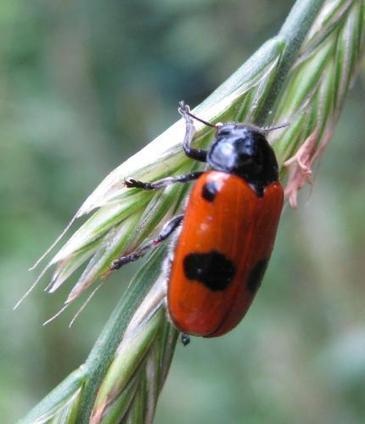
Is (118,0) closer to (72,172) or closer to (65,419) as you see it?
(72,172)

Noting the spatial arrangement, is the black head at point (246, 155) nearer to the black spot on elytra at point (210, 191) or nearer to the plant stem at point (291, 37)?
the black spot on elytra at point (210, 191)

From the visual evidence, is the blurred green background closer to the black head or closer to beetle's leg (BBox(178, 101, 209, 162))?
the black head

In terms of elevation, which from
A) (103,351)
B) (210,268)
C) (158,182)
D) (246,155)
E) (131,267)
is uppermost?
(131,267)

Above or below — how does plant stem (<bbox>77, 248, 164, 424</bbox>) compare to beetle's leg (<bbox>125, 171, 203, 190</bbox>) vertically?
below

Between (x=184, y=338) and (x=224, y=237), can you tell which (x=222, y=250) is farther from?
(x=184, y=338)

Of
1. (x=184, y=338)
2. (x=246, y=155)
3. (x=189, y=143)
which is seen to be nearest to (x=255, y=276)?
(x=184, y=338)

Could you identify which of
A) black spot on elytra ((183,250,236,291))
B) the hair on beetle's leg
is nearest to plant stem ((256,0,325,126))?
black spot on elytra ((183,250,236,291))
